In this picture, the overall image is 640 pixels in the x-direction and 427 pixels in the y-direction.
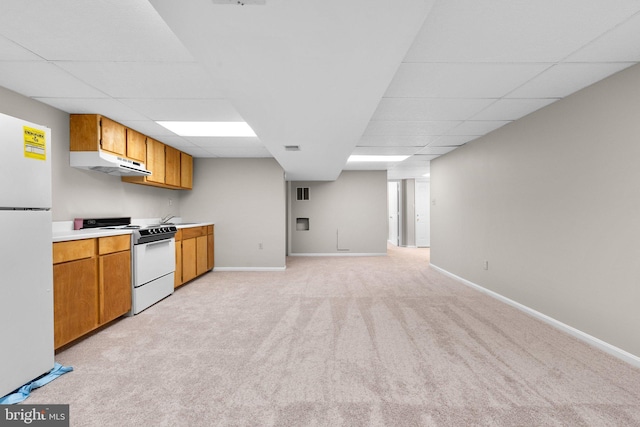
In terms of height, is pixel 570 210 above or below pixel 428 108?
below

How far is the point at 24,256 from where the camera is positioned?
75.1 inches

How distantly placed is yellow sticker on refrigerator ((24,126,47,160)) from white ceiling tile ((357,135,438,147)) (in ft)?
11.4

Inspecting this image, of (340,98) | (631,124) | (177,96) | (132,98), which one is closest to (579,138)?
(631,124)

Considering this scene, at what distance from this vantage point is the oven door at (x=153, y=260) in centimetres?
336

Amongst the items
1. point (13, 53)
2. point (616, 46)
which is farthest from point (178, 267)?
point (616, 46)

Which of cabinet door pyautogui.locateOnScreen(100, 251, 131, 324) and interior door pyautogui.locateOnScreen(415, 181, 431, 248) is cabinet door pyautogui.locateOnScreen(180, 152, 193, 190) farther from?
interior door pyautogui.locateOnScreen(415, 181, 431, 248)

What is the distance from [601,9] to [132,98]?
11.9ft

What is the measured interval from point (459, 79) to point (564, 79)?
0.91 m

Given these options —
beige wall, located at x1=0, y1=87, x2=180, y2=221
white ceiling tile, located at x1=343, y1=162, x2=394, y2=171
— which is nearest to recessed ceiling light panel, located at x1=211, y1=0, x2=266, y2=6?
beige wall, located at x1=0, y1=87, x2=180, y2=221

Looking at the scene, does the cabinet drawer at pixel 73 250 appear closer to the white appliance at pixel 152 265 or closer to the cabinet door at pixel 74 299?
the cabinet door at pixel 74 299

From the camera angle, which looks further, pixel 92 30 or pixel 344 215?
pixel 344 215

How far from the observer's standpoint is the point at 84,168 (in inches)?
132

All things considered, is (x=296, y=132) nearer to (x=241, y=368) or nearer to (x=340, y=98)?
(x=340, y=98)

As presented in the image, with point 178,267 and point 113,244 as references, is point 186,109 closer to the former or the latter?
point 113,244
